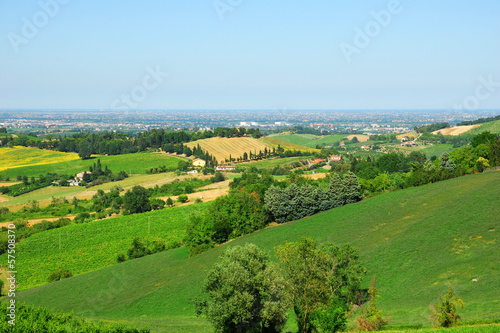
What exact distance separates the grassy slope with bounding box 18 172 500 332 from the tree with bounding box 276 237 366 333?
331 cm

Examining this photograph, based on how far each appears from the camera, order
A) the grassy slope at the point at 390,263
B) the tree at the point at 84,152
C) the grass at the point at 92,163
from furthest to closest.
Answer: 1. the tree at the point at 84,152
2. the grass at the point at 92,163
3. the grassy slope at the point at 390,263

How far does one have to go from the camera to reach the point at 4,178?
108 meters

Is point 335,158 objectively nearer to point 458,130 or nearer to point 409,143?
point 409,143

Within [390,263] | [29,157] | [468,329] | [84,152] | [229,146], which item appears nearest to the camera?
[468,329]

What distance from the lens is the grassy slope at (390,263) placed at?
84.5ft

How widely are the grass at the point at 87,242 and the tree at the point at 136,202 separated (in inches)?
167

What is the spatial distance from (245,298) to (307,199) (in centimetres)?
3328

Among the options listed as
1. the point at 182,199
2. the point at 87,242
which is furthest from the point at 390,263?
the point at 182,199

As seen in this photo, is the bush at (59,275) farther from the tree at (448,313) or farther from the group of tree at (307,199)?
the tree at (448,313)

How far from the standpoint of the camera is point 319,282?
22.7 m

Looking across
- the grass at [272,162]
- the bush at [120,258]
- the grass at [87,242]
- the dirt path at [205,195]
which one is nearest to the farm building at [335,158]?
the grass at [272,162]

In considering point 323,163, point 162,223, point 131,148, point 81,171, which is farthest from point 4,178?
point 323,163

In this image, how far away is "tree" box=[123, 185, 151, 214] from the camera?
7788 centimetres

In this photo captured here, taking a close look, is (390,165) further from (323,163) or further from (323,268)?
(323,268)
